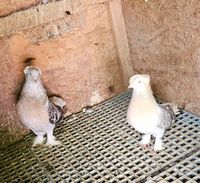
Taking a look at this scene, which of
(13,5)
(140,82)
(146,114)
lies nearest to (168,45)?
(140,82)

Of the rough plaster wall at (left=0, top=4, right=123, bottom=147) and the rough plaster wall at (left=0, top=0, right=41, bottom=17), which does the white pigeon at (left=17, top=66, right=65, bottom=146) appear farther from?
the rough plaster wall at (left=0, top=0, right=41, bottom=17)

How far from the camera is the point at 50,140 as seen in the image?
6.57 ft

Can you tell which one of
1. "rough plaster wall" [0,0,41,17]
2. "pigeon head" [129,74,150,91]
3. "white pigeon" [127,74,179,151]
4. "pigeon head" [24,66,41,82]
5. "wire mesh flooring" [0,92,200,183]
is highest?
"rough plaster wall" [0,0,41,17]

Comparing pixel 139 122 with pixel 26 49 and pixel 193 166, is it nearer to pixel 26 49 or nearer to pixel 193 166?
pixel 193 166

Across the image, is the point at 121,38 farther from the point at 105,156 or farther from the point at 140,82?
the point at 105,156

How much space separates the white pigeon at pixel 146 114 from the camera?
1.78m

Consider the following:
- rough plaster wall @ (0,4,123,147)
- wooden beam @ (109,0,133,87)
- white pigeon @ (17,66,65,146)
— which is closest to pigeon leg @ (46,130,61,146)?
white pigeon @ (17,66,65,146)

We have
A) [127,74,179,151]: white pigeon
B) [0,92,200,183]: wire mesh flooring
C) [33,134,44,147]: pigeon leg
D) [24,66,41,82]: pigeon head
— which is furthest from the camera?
[33,134,44,147]: pigeon leg

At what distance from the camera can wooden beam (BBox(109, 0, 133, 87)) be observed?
7.29 ft

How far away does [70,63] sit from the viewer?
2.21m

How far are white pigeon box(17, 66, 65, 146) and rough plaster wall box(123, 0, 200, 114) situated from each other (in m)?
0.62

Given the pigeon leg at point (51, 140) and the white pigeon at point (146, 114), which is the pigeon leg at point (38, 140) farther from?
the white pigeon at point (146, 114)

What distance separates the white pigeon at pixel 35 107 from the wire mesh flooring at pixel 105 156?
102 mm

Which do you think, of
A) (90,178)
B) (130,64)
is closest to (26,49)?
(130,64)
